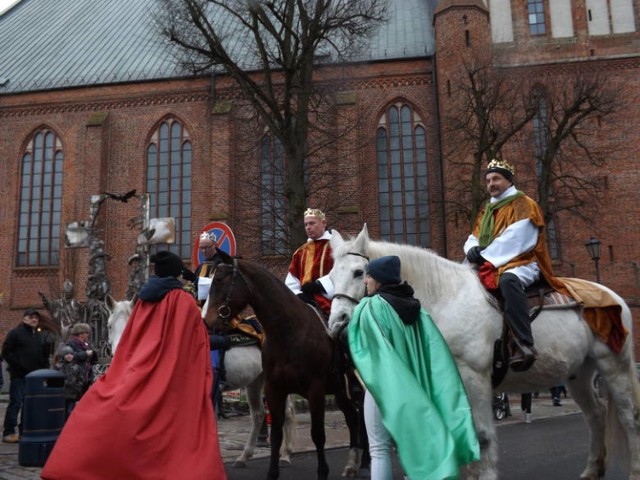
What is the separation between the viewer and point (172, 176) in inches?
1109

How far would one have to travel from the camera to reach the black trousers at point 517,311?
4738 millimetres

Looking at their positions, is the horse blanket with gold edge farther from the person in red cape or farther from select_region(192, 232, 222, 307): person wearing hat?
the person in red cape

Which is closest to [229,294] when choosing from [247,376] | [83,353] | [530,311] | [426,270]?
[426,270]

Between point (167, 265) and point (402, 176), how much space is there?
71.9 ft

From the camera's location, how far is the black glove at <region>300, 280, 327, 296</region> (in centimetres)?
629

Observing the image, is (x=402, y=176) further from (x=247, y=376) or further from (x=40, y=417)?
(x=40, y=417)

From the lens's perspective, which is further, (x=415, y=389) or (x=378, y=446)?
(x=378, y=446)

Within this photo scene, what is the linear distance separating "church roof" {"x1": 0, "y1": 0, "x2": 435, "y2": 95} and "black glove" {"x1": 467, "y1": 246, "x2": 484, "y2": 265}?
21.5 metres

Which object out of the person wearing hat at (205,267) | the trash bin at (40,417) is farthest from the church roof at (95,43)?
the trash bin at (40,417)

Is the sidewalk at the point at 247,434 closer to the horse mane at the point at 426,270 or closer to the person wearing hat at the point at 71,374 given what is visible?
the person wearing hat at the point at 71,374

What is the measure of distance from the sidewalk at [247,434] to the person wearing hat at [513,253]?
157 inches

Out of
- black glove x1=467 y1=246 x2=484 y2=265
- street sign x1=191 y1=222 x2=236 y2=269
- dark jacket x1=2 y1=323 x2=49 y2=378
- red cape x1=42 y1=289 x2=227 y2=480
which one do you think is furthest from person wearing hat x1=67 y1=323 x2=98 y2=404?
black glove x1=467 y1=246 x2=484 y2=265

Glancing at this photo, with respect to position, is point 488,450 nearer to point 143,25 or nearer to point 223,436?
point 223,436

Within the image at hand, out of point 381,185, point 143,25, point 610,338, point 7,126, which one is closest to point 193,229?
point 381,185
